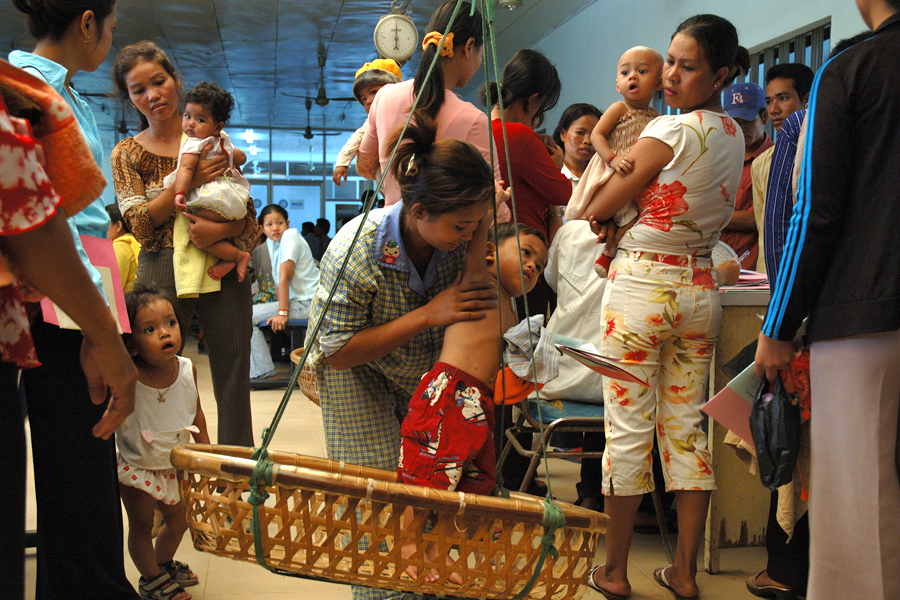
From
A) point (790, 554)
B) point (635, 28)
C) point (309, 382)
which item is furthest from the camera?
point (635, 28)

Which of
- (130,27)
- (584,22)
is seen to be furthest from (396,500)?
(130,27)

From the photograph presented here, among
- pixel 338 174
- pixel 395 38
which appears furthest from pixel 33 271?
pixel 395 38

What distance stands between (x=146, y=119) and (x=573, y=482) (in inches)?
90.6

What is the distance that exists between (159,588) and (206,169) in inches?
52.5

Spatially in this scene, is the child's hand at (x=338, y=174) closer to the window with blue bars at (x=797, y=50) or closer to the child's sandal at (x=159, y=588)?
the child's sandal at (x=159, y=588)

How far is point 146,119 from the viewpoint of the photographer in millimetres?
2588

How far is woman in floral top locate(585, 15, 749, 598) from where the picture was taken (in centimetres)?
196

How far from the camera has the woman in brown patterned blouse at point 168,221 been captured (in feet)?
7.68

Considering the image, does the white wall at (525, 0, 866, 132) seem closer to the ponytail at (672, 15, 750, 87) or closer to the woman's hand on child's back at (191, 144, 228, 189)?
the ponytail at (672, 15, 750, 87)

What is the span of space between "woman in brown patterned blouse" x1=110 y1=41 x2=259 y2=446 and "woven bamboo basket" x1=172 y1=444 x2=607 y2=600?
144 cm

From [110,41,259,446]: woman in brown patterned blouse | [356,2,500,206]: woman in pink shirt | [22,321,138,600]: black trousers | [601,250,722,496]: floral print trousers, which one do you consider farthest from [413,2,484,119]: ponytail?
[22,321,138,600]: black trousers

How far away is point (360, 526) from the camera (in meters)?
1.12

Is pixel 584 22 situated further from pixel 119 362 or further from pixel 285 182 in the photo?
pixel 285 182

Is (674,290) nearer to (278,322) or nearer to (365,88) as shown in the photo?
(365,88)
